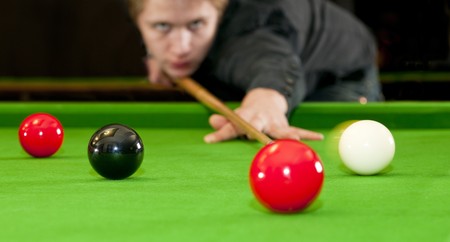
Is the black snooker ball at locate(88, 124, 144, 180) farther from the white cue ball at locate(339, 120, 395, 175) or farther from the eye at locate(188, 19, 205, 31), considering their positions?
the eye at locate(188, 19, 205, 31)

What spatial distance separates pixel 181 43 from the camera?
3945 mm

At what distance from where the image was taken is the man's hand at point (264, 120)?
2.81 meters

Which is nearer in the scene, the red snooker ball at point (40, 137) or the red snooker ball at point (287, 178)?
the red snooker ball at point (287, 178)

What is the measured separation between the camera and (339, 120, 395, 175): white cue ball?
6.38 feet

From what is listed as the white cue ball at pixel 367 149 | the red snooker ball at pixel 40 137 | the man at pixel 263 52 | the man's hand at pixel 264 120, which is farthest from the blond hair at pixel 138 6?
the white cue ball at pixel 367 149

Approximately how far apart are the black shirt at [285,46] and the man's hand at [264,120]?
0.09 metres

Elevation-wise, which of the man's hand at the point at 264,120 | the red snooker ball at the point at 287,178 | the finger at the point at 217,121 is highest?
the red snooker ball at the point at 287,178

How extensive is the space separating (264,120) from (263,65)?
21.1 inches

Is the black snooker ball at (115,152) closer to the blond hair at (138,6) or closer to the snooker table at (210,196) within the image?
the snooker table at (210,196)

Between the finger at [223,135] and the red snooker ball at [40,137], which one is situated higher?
the red snooker ball at [40,137]

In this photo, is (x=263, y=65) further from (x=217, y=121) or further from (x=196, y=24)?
(x=196, y=24)

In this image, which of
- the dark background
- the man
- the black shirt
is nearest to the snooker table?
the man

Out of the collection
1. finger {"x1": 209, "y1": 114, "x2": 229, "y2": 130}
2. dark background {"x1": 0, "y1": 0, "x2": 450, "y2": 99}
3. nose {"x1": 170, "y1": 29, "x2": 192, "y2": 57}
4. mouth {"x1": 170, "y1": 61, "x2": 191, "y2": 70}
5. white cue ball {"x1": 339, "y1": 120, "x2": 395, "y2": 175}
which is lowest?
dark background {"x1": 0, "y1": 0, "x2": 450, "y2": 99}

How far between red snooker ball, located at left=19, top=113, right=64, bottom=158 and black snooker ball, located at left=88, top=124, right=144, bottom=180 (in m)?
0.53
